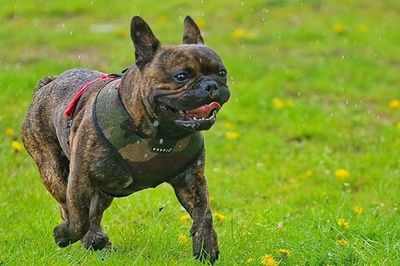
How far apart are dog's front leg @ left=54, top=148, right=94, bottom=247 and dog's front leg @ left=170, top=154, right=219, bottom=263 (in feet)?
1.68

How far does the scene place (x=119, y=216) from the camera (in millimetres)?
6586

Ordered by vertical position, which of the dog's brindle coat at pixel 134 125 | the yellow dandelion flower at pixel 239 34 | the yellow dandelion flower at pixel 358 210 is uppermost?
the dog's brindle coat at pixel 134 125

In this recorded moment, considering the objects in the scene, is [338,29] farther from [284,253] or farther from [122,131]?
[122,131]

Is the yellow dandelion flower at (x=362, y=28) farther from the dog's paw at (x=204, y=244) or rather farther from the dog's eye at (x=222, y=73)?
the dog's eye at (x=222, y=73)

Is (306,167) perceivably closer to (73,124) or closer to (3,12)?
(73,124)

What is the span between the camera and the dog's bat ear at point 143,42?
15.3 ft

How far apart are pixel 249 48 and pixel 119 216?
6.02 metres

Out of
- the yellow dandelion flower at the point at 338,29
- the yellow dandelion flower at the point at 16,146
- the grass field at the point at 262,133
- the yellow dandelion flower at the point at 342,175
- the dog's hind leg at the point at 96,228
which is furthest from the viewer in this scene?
the yellow dandelion flower at the point at 338,29

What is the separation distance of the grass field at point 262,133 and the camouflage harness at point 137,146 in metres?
0.53

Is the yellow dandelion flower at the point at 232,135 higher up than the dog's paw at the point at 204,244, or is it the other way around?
the dog's paw at the point at 204,244

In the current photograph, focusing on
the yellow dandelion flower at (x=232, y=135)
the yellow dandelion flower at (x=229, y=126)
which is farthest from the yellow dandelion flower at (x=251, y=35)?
the yellow dandelion flower at (x=232, y=135)

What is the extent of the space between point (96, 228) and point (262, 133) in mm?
4113

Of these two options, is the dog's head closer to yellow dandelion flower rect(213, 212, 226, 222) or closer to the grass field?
the grass field

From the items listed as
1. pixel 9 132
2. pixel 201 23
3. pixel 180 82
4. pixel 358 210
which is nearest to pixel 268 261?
pixel 180 82
